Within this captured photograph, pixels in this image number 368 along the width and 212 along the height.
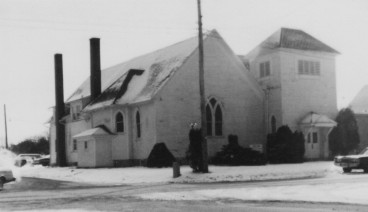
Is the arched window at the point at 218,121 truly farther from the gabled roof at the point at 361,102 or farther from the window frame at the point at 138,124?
the gabled roof at the point at 361,102

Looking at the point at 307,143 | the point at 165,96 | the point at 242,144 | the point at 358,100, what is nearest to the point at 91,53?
the point at 165,96

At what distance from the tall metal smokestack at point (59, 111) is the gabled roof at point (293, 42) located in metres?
19.8

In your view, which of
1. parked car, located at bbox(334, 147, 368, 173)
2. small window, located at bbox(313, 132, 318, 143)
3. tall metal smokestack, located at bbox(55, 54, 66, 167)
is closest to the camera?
parked car, located at bbox(334, 147, 368, 173)

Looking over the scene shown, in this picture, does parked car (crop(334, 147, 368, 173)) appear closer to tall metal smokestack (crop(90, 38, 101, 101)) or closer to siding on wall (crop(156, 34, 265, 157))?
siding on wall (crop(156, 34, 265, 157))

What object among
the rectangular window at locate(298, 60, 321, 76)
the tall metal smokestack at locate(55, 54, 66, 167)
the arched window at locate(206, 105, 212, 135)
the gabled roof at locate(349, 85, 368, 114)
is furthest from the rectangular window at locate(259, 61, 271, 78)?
the tall metal smokestack at locate(55, 54, 66, 167)

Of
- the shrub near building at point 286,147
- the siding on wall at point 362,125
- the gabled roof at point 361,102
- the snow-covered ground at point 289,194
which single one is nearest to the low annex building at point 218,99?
the shrub near building at point 286,147

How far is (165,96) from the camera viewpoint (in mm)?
38281

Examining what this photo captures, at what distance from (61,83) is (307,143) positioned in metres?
25.4

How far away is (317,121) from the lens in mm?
40438

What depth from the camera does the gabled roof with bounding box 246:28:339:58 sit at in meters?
41.8

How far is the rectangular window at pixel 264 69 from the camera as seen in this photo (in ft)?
140

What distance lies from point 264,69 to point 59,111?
72.7 feet

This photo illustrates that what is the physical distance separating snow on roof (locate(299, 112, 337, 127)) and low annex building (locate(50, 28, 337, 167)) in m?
0.09

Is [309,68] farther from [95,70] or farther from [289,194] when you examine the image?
[289,194]
